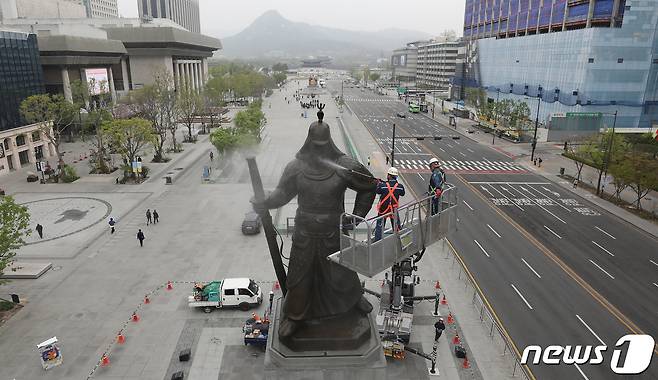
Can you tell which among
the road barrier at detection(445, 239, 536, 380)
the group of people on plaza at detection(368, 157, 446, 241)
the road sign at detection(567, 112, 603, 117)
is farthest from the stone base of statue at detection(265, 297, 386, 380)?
the road sign at detection(567, 112, 603, 117)

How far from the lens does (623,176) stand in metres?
36.5

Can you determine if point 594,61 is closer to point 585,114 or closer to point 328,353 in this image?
point 585,114

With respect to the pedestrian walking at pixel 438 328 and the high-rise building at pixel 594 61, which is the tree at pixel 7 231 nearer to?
the pedestrian walking at pixel 438 328

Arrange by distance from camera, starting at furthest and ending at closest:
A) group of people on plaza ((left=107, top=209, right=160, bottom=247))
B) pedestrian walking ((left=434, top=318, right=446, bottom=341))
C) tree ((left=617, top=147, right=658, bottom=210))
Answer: tree ((left=617, top=147, right=658, bottom=210)), group of people on plaza ((left=107, top=209, right=160, bottom=247)), pedestrian walking ((left=434, top=318, right=446, bottom=341))

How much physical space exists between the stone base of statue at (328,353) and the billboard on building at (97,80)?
2668 inches

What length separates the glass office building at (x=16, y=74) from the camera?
4950cm

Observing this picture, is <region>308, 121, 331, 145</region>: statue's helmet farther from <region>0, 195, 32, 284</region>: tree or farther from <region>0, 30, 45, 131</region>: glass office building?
<region>0, 30, 45, 131</region>: glass office building

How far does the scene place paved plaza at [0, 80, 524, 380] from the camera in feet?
58.2

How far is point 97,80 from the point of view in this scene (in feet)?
243

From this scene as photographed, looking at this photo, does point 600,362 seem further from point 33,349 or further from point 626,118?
point 626,118

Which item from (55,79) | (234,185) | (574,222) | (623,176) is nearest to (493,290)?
(574,222)

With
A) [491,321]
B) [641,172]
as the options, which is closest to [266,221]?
[491,321]

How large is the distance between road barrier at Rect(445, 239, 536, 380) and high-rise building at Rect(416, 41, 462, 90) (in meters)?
127

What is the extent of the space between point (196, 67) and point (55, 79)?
184 feet
